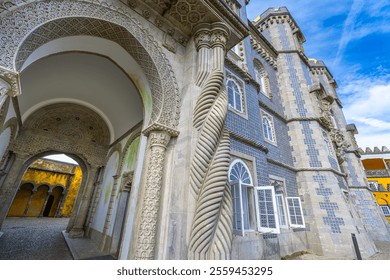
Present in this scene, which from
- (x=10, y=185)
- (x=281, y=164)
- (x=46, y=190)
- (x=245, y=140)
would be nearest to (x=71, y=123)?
(x=10, y=185)

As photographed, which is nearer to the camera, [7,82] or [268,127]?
[7,82]

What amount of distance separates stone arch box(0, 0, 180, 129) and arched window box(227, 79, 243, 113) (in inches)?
113

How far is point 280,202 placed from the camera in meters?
6.84

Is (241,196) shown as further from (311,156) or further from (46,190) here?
(46,190)

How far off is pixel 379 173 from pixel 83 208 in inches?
1157

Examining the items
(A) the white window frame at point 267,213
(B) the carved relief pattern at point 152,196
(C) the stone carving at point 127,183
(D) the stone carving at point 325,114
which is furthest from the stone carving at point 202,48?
(D) the stone carving at point 325,114

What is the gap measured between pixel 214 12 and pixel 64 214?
2096cm

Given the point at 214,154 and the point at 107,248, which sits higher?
the point at 214,154

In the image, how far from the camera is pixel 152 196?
2.73 m

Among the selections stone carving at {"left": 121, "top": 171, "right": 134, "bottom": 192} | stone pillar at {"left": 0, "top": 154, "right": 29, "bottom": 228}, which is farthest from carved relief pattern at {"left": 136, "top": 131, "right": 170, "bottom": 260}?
stone pillar at {"left": 0, "top": 154, "right": 29, "bottom": 228}

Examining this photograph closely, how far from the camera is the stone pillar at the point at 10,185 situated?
21.0 feet

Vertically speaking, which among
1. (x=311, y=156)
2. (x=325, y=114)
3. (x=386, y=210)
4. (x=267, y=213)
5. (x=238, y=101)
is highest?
(x=325, y=114)
